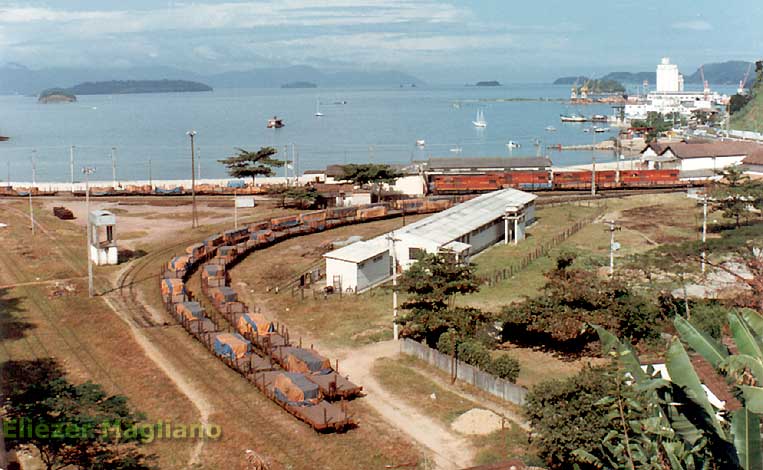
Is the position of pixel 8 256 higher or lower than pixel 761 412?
lower

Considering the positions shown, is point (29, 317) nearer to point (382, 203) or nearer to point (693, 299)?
point (693, 299)

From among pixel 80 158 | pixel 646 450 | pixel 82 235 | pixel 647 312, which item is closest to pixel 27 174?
pixel 80 158

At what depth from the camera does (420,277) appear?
38062mm

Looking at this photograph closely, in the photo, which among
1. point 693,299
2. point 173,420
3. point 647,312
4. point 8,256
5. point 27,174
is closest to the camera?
point 173,420

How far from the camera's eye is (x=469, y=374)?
108 ft

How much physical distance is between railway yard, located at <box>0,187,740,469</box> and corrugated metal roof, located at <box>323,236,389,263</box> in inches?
103

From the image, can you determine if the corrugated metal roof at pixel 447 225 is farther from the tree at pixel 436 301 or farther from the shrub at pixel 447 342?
the shrub at pixel 447 342

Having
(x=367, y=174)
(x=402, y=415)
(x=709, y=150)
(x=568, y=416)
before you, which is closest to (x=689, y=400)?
(x=568, y=416)

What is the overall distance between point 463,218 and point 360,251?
13.7m

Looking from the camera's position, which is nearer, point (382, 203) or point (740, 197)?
point (740, 197)

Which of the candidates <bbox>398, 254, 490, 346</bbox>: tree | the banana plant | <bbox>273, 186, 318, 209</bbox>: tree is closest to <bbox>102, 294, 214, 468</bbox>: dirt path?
<bbox>398, 254, 490, 346</bbox>: tree

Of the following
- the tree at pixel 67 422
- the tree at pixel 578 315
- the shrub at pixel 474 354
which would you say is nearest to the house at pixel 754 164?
the tree at pixel 578 315

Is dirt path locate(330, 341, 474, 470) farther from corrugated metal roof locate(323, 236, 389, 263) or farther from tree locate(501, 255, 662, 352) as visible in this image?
corrugated metal roof locate(323, 236, 389, 263)

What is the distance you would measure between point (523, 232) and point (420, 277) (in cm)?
3062
